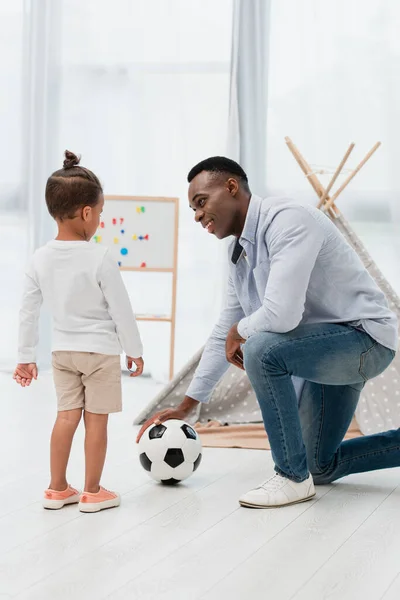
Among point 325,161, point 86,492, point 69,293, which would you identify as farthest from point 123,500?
point 325,161

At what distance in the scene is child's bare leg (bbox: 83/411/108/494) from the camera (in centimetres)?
205

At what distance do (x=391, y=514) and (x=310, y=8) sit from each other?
2961 millimetres

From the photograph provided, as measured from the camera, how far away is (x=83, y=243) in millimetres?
2057

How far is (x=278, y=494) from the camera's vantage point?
2.06 m

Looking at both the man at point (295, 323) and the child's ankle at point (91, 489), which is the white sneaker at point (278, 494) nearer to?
the man at point (295, 323)

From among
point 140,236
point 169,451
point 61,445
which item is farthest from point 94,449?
point 140,236

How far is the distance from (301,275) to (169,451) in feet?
1.90

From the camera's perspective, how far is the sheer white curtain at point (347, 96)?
418cm

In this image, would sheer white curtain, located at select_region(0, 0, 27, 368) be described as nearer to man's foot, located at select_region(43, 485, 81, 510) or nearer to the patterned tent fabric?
the patterned tent fabric

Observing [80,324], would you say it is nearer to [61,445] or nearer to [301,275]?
[61,445]

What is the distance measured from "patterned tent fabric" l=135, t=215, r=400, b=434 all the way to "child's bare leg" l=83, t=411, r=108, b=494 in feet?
3.34

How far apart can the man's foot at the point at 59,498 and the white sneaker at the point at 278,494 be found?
41 cm

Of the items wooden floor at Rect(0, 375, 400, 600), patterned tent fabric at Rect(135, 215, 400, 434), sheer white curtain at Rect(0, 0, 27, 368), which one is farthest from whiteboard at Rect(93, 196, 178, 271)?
wooden floor at Rect(0, 375, 400, 600)

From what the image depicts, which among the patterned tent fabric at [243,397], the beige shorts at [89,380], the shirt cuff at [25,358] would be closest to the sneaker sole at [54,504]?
the beige shorts at [89,380]
